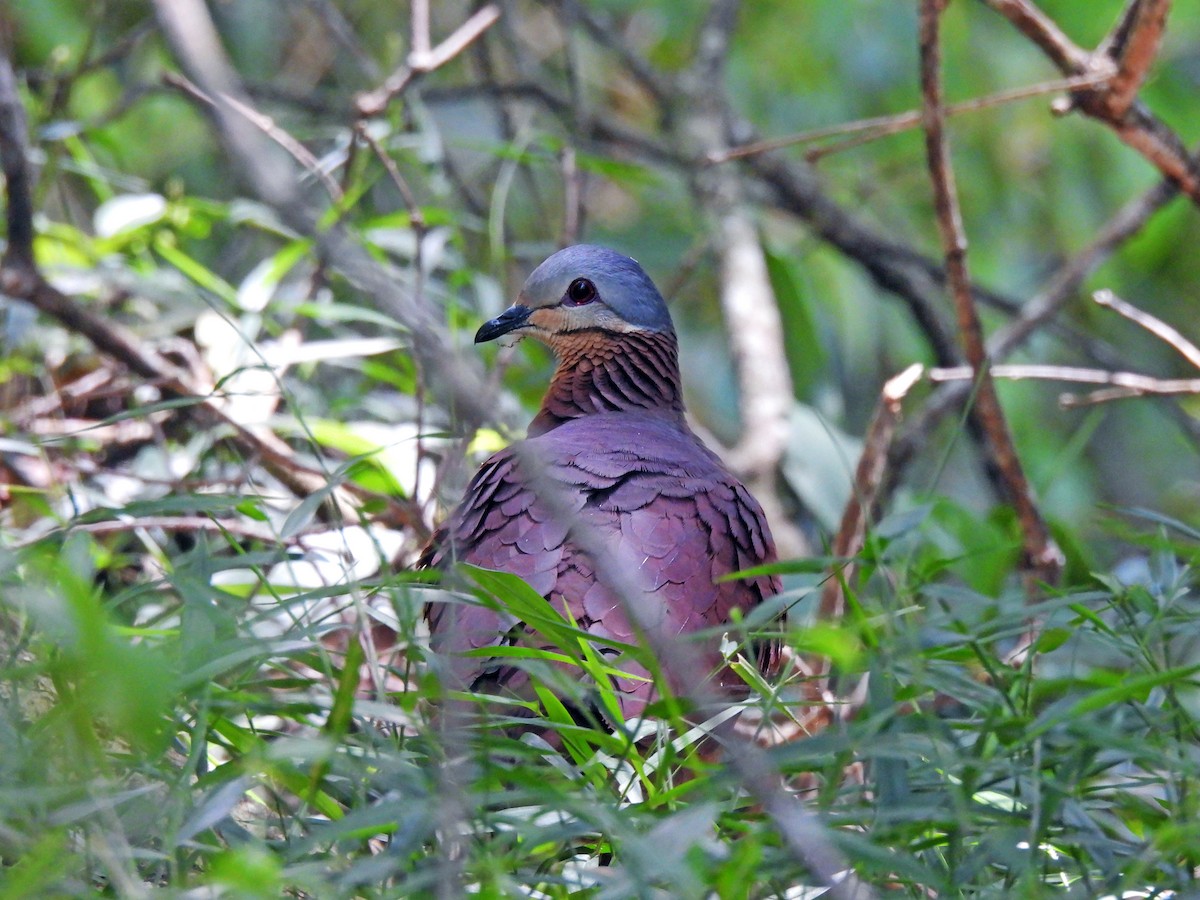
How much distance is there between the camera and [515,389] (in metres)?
3.15

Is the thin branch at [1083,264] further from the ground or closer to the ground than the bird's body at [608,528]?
further from the ground

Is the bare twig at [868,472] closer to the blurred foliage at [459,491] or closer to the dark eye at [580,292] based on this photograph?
the blurred foliage at [459,491]

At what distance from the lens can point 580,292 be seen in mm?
2670

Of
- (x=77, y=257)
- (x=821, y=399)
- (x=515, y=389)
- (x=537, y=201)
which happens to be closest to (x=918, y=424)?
(x=821, y=399)

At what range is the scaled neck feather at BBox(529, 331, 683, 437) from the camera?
2645 millimetres

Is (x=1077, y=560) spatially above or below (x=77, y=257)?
below

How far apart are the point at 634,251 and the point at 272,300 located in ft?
3.86

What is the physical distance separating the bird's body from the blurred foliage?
0.36 ft

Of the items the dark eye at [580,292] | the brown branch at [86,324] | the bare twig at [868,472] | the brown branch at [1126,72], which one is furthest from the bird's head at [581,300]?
the brown branch at [1126,72]

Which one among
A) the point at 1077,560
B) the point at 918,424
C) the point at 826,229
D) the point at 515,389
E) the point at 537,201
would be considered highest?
the point at 537,201

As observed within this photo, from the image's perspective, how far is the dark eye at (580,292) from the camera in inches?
105

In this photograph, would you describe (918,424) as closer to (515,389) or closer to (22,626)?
(515,389)

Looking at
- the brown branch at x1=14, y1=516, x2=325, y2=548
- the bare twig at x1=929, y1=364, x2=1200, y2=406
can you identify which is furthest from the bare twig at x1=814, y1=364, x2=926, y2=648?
the brown branch at x1=14, y1=516, x2=325, y2=548

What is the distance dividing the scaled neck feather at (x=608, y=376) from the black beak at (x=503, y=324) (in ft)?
0.29
